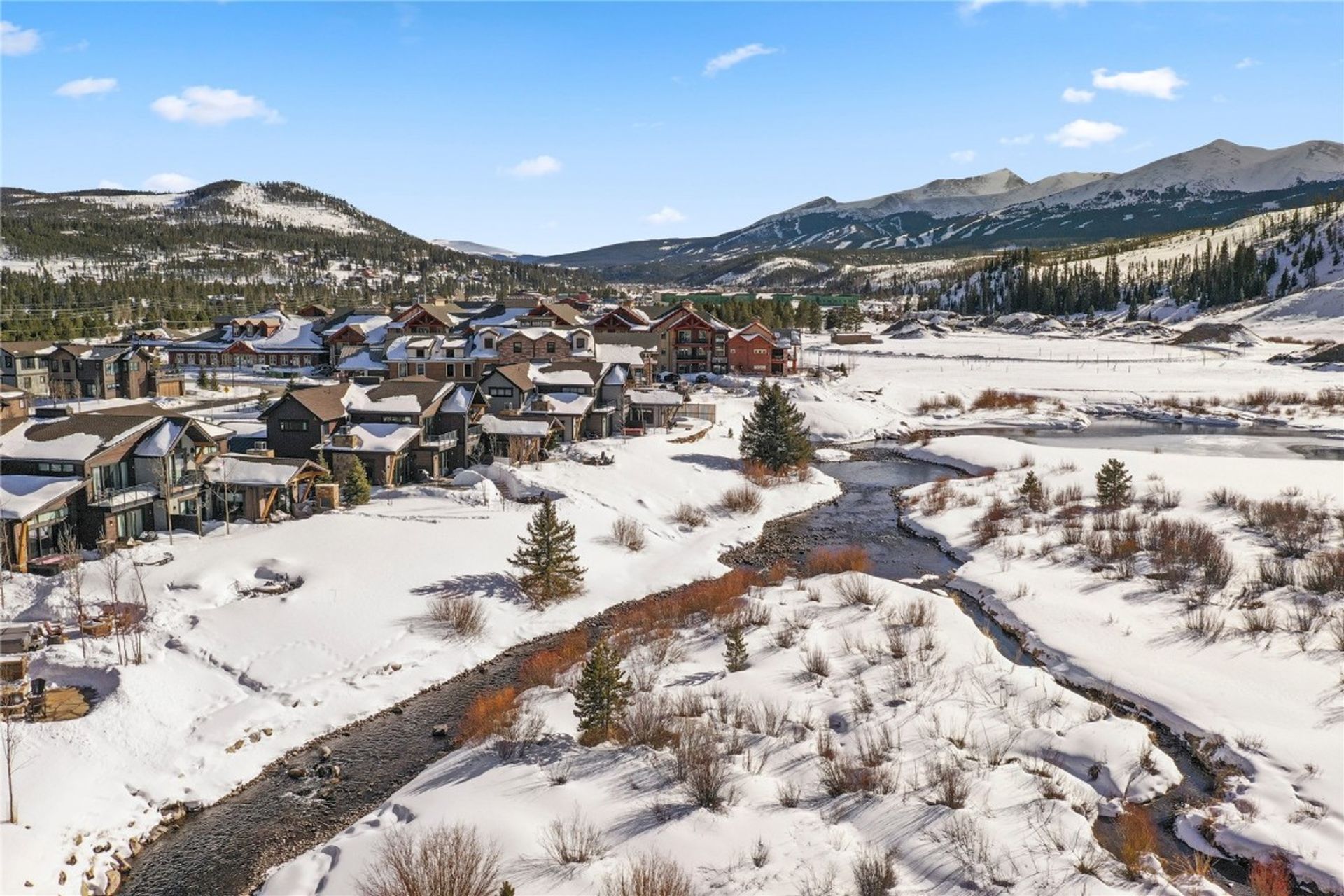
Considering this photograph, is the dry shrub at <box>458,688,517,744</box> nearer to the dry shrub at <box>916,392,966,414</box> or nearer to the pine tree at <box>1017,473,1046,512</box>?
the pine tree at <box>1017,473,1046,512</box>

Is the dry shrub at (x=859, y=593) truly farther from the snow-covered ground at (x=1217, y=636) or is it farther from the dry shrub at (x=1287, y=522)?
the dry shrub at (x=1287, y=522)

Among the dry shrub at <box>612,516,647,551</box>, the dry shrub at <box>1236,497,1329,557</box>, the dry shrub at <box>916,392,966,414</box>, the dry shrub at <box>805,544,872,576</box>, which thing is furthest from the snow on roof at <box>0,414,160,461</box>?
the dry shrub at <box>916,392,966,414</box>

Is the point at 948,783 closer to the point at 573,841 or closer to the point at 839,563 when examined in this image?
the point at 573,841

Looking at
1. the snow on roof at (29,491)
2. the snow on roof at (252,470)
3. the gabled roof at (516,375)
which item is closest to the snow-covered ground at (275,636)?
the snow on roof at (252,470)

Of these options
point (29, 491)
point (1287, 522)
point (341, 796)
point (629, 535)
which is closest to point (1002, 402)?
point (1287, 522)

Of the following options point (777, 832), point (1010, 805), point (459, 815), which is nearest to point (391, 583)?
point (459, 815)

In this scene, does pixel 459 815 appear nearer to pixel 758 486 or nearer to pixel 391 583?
pixel 391 583
